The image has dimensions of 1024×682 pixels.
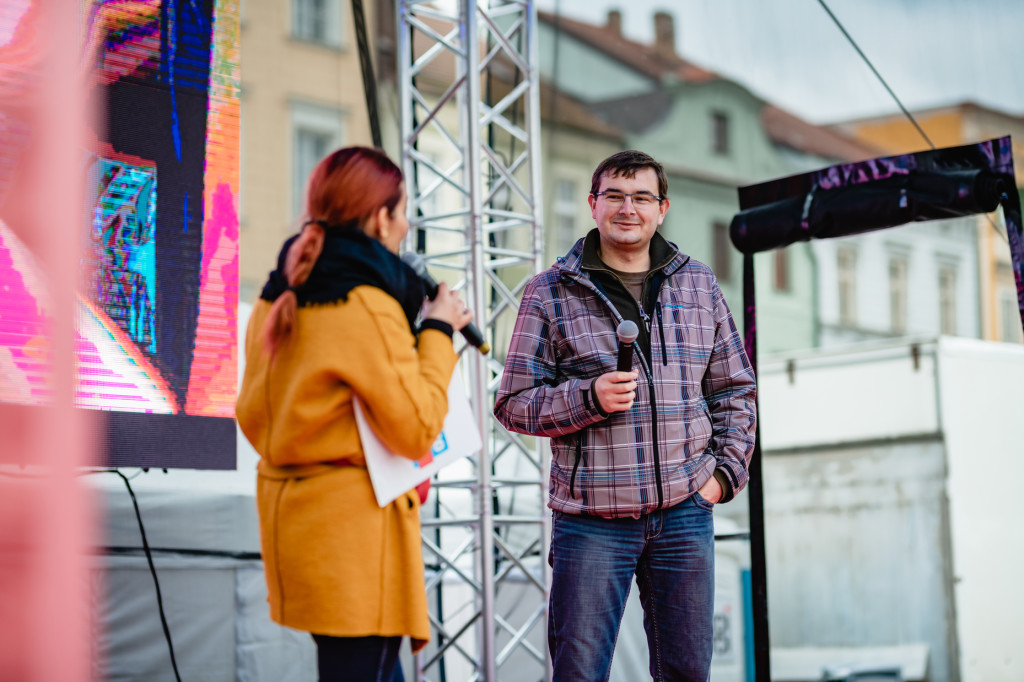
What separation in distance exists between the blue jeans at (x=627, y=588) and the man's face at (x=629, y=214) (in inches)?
21.9

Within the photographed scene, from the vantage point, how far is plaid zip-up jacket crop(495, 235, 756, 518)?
6.68 ft

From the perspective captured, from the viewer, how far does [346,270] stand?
1615 mm

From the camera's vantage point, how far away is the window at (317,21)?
13.1m

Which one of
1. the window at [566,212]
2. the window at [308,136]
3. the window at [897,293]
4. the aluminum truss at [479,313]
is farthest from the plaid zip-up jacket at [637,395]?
the window at [897,293]

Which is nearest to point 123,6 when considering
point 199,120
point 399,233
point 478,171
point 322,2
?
point 199,120

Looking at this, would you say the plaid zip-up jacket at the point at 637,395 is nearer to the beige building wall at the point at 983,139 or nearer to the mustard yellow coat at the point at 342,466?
the mustard yellow coat at the point at 342,466

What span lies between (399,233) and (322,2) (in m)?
13.2

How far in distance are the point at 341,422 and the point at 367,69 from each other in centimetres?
390

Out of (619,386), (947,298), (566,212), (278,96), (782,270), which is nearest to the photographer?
(619,386)

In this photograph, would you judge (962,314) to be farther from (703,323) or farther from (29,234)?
(29,234)

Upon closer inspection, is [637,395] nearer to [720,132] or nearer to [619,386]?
[619,386]

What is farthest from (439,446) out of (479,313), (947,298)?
(947,298)

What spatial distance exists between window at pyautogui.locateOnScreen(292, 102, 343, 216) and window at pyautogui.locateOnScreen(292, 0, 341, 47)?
861 millimetres

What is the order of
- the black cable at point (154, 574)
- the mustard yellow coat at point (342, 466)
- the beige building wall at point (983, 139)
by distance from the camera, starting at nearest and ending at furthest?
the mustard yellow coat at point (342, 466), the black cable at point (154, 574), the beige building wall at point (983, 139)
